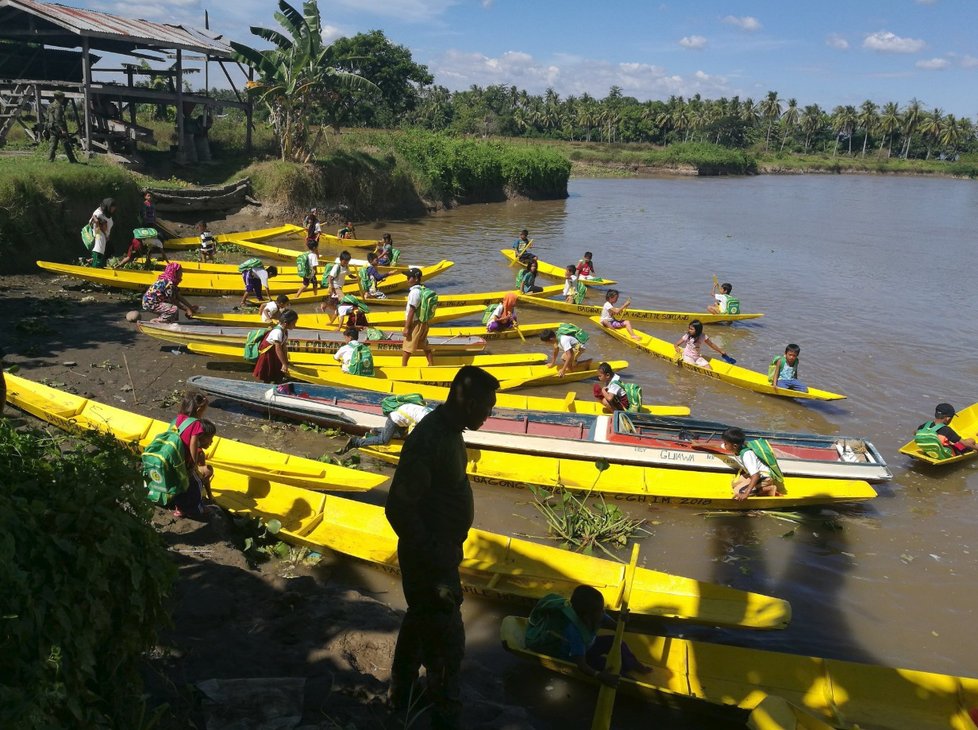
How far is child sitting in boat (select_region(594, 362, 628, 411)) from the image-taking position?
10.7 metres

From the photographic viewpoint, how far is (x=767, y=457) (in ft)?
28.4

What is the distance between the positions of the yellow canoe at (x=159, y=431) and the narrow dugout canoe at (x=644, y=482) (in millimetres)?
1352

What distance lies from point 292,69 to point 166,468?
24627 mm

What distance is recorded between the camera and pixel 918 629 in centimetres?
706

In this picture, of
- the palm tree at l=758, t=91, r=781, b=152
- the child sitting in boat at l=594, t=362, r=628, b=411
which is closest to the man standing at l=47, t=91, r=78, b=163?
the child sitting in boat at l=594, t=362, r=628, b=411

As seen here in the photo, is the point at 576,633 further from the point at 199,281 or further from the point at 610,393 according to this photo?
the point at 199,281

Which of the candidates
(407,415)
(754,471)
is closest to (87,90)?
(407,415)

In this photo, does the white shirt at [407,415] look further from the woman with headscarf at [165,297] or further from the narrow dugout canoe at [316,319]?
the woman with headscarf at [165,297]

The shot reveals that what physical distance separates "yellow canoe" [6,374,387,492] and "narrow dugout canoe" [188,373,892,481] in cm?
149

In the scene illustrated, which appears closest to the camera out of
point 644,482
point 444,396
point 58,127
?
point 644,482

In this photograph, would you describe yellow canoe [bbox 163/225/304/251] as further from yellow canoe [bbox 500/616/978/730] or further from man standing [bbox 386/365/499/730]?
man standing [bbox 386/365/499/730]

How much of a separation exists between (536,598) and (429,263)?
19126 millimetres

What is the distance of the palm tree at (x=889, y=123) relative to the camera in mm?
99500

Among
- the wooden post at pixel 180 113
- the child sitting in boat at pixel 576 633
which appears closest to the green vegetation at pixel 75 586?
the child sitting in boat at pixel 576 633
